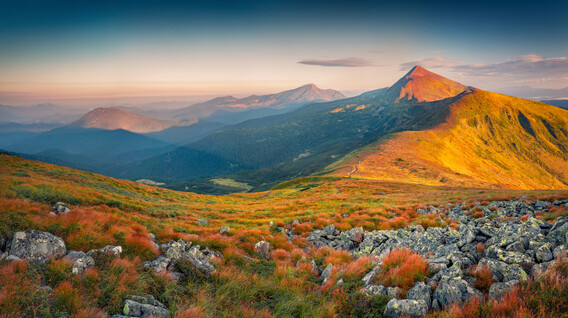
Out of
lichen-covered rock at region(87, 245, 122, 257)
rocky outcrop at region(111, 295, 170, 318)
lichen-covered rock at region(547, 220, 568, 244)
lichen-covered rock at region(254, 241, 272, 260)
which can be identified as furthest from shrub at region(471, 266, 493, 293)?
lichen-covered rock at region(87, 245, 122, 257)

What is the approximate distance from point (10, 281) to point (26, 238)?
7.10 ft

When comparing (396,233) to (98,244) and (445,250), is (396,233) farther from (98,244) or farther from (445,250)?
(98,244)

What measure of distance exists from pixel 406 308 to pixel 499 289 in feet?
8.12

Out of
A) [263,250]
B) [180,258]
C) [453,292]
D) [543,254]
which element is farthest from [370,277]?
[180,258]

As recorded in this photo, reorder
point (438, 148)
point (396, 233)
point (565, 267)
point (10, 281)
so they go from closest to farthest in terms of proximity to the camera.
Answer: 1. point (10, 281)
2. point (565, 267)
3. point (396, 233)
4. point (438, 148)

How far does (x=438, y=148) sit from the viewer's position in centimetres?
17525

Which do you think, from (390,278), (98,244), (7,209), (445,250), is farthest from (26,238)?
(445,250)

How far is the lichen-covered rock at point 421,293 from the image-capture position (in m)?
6.42

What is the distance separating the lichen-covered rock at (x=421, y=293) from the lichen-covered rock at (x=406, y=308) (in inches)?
9.6

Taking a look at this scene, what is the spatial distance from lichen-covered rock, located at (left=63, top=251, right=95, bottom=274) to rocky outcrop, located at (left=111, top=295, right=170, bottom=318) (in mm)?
1914

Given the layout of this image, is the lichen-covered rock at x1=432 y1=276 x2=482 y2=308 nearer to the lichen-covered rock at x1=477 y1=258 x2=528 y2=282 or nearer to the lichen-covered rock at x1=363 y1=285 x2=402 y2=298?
the lichen-covered rock at x1=363 y1=285 x2=402 y2=298

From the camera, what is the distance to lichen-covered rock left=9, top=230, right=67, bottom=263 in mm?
6992

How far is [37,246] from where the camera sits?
23.8 feet

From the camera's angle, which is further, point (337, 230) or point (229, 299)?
point (337, 230)
